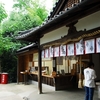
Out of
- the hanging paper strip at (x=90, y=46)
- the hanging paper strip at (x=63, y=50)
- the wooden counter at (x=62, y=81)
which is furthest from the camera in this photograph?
the wooden counter at (x=62, y=81)

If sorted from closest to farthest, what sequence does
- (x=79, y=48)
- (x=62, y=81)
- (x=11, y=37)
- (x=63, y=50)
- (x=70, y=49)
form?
(x=79, y=48), (x=70, y=49), (x=63, y=50), (x=62, y=81), (x=11, y=37)

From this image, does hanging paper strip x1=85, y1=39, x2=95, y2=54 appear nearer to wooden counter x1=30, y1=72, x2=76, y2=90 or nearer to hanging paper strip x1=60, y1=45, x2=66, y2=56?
hanging paper strip x1=60, y1=45, x2=66, y2=56

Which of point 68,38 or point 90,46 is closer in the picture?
point 90,46

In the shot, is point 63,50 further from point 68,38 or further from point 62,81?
point 62,81

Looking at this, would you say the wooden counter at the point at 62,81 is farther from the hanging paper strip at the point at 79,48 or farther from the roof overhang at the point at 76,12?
the hanging paper strip at the point at 79,48

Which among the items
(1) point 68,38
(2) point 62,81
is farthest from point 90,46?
(2) point 62,81

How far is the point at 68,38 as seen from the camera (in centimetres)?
730

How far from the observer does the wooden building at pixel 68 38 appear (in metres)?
5.83

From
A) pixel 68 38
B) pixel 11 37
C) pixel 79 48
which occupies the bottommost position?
pixel 79 48

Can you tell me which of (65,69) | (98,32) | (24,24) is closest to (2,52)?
(24,24)

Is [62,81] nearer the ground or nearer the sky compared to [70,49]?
nearer the ground

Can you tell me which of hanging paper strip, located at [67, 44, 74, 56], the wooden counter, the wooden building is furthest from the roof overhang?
the wooden counter

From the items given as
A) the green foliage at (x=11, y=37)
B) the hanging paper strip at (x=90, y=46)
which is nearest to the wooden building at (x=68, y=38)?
the hanging paper strip at (x=90, y=46)

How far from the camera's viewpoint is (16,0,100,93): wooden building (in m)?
5.83
